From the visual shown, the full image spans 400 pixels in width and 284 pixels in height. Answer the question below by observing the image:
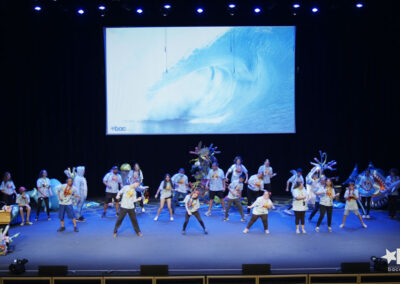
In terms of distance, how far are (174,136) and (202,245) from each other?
21.7 feet

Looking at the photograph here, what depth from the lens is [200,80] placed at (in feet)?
46.4

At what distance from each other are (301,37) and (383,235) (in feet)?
26.5

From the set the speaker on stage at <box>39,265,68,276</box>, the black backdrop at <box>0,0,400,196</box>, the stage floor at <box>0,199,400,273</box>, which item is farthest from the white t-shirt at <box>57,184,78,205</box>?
the black backdrop at <box>0,0,400,196</box>

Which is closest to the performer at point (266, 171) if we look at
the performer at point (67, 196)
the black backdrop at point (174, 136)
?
the black backdrop at point (174, 136)

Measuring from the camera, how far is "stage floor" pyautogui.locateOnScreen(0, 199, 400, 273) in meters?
8.02

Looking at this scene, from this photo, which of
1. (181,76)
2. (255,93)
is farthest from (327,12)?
(181,76)

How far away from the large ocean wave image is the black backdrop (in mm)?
867

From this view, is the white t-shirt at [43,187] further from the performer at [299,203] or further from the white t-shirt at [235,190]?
the performer at [299,203]

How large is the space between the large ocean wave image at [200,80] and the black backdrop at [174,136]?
→ 87 cm

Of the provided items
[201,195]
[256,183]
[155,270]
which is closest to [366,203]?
[256,183]

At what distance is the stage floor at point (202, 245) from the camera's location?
8016mm

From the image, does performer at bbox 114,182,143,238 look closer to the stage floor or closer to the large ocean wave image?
the stage floor

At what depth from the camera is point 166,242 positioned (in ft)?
31.0

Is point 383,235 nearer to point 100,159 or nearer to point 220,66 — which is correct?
point 220,66
